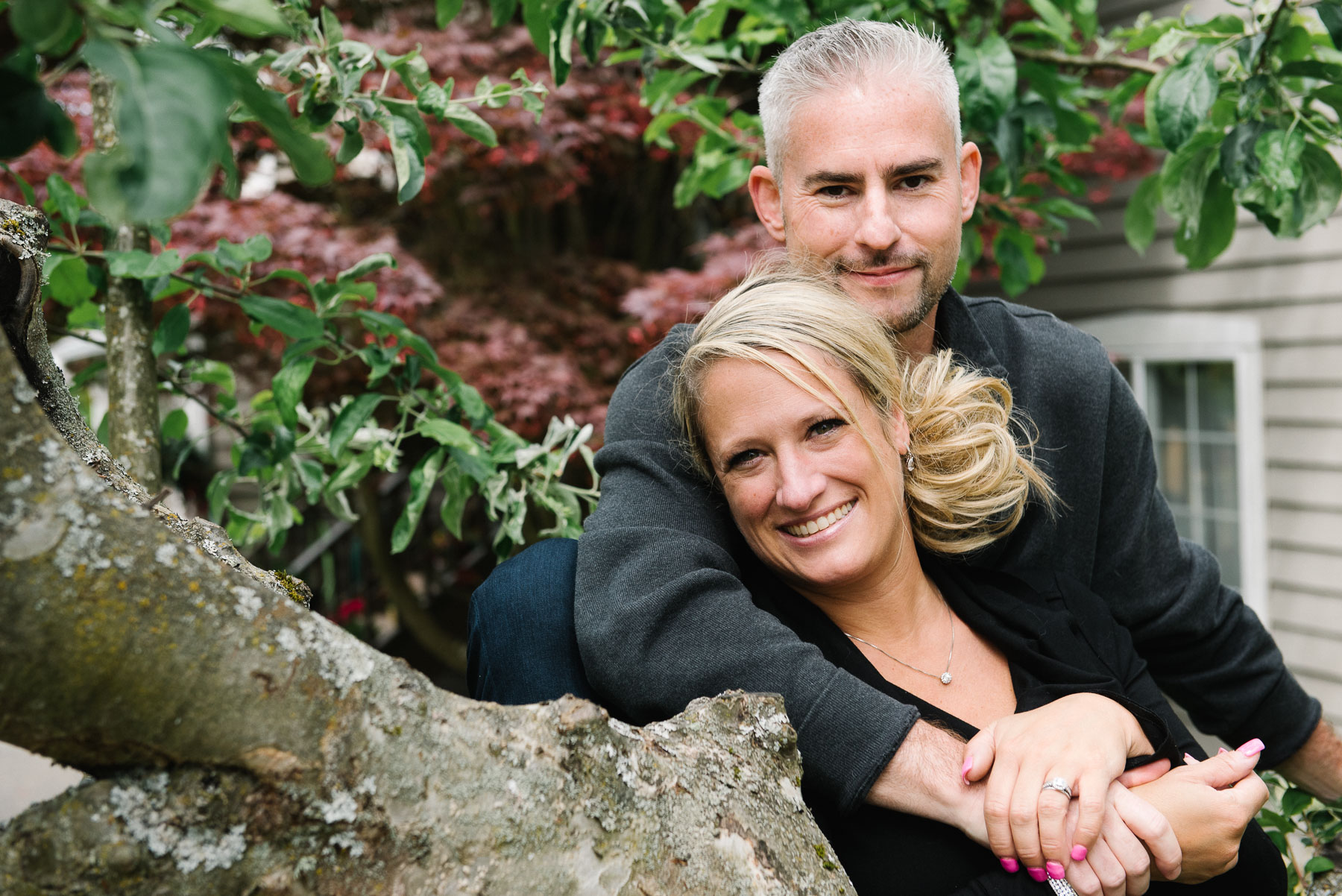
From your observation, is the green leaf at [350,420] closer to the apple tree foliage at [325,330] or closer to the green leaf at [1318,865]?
the apple tree foliage at [325,330]

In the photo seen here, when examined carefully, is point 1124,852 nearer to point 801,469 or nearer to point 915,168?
point 801,469

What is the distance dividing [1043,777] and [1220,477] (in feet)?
13.9

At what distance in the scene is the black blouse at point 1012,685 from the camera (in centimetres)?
131

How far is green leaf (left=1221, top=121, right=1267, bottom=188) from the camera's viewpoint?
5.91ft

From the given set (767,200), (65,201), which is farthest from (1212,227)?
(65,201)

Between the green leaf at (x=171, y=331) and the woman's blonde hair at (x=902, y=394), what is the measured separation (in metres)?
0.89

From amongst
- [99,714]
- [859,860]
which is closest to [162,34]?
[99,714]

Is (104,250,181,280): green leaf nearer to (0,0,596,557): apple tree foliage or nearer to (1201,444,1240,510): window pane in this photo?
(0,0,596,557): apple tree foliage

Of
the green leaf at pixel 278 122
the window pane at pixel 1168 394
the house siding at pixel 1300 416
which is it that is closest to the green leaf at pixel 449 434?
the green leaf at pixel 278 122

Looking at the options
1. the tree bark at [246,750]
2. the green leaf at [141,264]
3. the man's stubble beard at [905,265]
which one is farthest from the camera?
the man's stubble beard at [905,265]

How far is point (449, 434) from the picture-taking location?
1883 mm

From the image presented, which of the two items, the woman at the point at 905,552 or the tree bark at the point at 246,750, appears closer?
the tree bark at the point at 246,750

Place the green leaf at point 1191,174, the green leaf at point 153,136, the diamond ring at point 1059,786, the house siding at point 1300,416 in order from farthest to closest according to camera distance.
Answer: the house siding at point 1300,416 → the green leaf at point 1191,174 → the diamond ring at point 1059,786 → the green leaf at point 153,136

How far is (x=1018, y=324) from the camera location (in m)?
1.97
